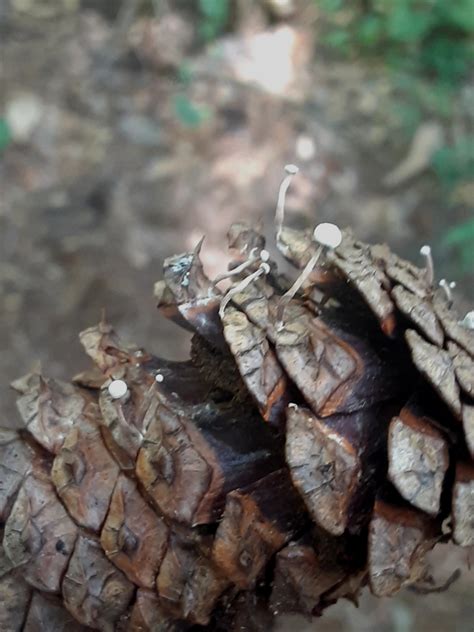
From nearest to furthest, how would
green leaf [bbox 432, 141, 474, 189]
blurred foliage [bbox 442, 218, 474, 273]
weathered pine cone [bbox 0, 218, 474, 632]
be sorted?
weathered pine cone [bbox 0, 218, 474, 632] < blurred foliage [bbox 442, 218, 474, 273] < green leaf [bbox 432, 141, 474, 189]

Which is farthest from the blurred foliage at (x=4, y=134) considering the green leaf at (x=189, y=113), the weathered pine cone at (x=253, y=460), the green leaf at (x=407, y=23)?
the weathered pine cone at (x=253, y=460)

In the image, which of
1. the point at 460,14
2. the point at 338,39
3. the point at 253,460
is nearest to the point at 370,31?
the point at 338,39

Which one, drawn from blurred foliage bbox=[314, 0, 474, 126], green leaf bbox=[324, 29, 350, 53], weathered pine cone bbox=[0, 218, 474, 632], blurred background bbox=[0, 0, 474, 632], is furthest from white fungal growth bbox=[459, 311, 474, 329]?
green leaf bbox=[324, 29, 350, 53]

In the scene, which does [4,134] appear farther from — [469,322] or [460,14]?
[469,322]

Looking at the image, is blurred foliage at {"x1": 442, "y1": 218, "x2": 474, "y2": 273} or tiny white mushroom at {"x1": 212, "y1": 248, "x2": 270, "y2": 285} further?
blurred foliage at {"x1": 442, "y1": 218, "x2": 474, "y2": 273}

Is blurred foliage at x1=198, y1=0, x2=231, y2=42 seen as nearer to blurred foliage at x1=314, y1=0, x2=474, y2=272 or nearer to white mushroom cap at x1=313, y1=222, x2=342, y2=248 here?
blurred foliage at x1=314, y1=0, x2=474, y2=272

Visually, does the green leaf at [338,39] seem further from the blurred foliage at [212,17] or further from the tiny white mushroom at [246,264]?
the tiny white mushroom at [246,264]

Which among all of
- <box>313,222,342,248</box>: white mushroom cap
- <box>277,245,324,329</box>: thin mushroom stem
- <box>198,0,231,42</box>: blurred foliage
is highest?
<box>198,0,231,42</box>: blurred foliage
